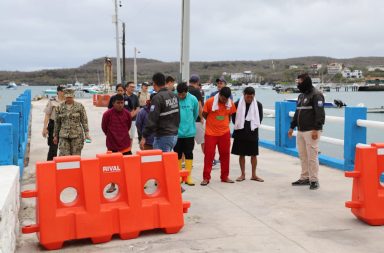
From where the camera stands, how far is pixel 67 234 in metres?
5.43

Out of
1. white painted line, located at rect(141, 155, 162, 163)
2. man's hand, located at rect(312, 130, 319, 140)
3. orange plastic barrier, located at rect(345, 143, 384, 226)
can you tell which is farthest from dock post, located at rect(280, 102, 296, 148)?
white painted line, located at rect(141, 155, 162, 163)

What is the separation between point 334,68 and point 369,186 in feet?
620

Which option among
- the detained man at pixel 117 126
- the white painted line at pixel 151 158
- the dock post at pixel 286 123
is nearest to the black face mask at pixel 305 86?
the detained man at pixel 117 126

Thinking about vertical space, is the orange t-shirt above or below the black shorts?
above

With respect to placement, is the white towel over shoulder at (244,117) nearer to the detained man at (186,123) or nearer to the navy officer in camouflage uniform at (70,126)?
the detained man at (186,123)

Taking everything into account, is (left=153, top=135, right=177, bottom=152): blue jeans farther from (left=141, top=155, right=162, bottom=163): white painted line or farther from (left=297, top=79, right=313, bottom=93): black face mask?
(left=297, top=79, right=313, bottom=93): black face mask

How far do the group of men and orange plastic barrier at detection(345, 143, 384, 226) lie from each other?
1673 mm

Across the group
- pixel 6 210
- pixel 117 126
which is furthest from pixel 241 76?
pixel 6 210

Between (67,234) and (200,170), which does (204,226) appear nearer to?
(67,234)

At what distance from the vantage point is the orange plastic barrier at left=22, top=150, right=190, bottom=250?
5395 mm

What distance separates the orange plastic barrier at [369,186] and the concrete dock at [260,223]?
5.9 inches

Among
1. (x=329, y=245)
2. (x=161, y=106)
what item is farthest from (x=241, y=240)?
(x=161, y=106)

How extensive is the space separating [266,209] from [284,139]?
5640mm

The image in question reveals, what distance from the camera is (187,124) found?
823 centimetres
